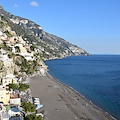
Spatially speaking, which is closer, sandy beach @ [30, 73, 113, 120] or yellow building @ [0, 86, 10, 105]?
sandy beach @ [30, 73, 113, 120]

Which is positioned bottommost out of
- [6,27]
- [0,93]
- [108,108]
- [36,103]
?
[108,108]

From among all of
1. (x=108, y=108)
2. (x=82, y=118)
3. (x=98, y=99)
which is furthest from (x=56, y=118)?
(x=98, y=99)

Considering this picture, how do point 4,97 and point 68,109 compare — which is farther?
point 68,109

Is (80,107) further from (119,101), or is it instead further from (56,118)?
(119,101)

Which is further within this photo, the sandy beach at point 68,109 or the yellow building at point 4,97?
the yellow building at point 4,97

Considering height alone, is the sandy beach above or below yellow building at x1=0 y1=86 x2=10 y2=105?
below

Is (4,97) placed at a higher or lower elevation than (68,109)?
higher

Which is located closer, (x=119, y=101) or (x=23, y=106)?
(x=23, y=106)

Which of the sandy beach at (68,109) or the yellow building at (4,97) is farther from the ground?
the yellow building at (4,97)

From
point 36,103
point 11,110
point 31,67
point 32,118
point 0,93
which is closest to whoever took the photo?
point 32,118

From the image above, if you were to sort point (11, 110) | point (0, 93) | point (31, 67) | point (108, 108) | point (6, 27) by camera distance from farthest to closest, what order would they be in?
1. point (6, 27)
2. point (31, 67)
3. point (108, 108)
4. point (0, 93)
5. point (11, 110)

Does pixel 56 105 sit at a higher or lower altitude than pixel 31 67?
lower
